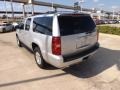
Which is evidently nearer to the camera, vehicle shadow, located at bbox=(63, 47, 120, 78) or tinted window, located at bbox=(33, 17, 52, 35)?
tinted window, located at bbox=(33, 17, 52, 35)

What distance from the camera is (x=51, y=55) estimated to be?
559 cm

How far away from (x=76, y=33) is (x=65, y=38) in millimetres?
494

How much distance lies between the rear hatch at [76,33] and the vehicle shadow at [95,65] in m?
0.89

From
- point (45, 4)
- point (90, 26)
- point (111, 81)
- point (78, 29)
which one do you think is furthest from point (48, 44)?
point (45, 4)

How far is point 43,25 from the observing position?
6.19 meters

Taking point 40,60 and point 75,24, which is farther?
point 40,60

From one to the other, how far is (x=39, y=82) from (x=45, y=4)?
102 meters

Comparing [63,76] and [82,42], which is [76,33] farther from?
[63,76]

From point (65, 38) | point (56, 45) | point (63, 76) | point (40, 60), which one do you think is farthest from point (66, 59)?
point (40, 60)

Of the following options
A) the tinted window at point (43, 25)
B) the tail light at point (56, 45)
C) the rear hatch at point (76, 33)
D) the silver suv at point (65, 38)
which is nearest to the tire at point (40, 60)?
the silver suv at point (65, 38)

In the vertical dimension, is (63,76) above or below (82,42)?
below

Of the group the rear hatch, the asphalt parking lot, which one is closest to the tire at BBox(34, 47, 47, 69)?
the asphalt parking lot

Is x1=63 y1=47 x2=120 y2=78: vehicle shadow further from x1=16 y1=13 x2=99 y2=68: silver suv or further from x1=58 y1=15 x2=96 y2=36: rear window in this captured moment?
x1=58 y1=15 x2=96 y2=36: rear window

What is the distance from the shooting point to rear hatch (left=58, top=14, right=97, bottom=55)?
213 inches
